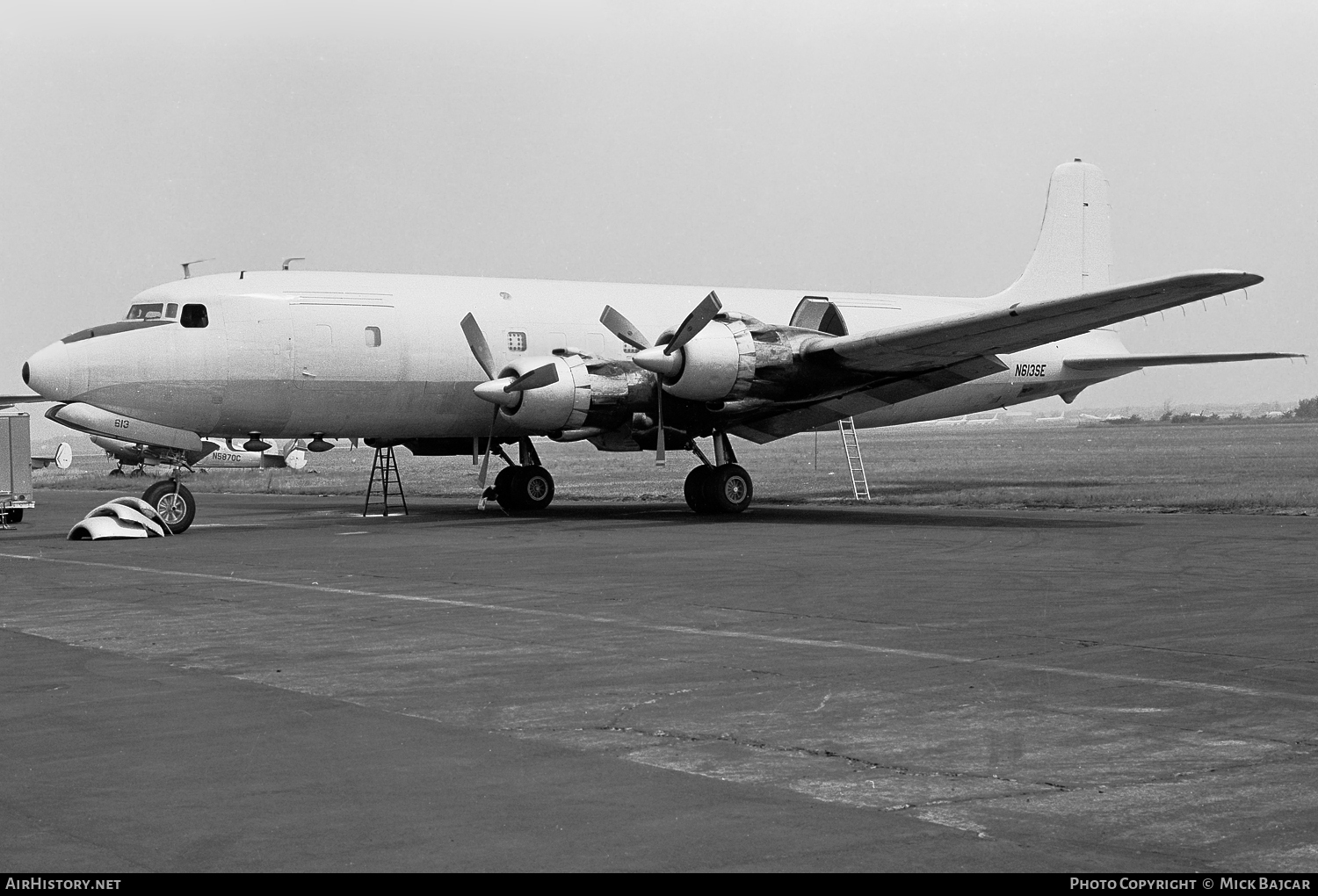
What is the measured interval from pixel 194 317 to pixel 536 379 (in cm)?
579

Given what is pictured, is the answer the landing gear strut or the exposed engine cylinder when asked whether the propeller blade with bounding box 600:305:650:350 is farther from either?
the landing gear strut

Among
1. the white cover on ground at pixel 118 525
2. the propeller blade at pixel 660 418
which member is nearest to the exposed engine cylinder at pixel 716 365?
the propeller blade at pixel 660 418

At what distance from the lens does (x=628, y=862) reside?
5070 mm

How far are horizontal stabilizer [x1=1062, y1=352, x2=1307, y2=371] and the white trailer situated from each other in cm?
2265

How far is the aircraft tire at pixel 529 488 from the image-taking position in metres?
28.7

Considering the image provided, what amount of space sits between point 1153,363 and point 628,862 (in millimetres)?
28235

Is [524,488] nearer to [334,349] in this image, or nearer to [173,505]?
[334,349]

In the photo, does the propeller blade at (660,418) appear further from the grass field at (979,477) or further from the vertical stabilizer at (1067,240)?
the vertical stabilizer at (1067,240)

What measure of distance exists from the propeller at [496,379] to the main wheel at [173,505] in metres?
5.12

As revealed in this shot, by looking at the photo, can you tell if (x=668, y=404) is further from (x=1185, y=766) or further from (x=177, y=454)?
(x=1185, y=766)

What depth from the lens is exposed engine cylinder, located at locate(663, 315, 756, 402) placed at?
23828mm

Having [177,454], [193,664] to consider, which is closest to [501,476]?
[177,454]

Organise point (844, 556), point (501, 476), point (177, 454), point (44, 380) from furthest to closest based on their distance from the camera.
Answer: point (501, 476)
point (177, 454)
point (44, 380)
point (844, 556)

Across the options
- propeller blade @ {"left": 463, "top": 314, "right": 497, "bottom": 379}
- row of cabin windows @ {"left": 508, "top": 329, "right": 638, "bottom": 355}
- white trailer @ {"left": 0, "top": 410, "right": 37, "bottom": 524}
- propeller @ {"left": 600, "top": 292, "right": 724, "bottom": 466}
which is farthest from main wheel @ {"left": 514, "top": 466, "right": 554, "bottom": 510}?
white trailer @ {"left": 0, "top": 410, "right": 37, "bottom": 524}
